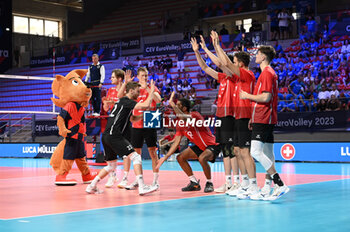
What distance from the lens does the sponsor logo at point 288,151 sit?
1778 centimetres

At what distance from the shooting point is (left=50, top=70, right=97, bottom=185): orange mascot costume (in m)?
11.1

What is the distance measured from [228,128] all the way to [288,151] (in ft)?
30.4

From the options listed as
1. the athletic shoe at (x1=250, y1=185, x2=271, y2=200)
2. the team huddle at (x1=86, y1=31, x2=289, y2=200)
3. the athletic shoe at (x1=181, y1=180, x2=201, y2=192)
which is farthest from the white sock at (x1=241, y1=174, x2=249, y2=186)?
the athletic shoe at (x1=181, y1=180, x2=201, y2=192)

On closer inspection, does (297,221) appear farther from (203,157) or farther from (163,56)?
(163,56)

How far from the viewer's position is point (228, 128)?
916cm

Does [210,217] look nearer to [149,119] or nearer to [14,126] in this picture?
[149,119]

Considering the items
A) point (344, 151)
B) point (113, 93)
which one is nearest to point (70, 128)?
point (113, 93)

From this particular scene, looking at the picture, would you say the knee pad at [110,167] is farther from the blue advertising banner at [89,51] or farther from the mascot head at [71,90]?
the blue advertising banner at [89,51]

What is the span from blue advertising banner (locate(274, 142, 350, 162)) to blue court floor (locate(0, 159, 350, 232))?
8.44m

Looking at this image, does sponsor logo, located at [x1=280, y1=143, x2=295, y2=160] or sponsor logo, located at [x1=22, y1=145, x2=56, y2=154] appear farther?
sponsor logo, located at [x1=22, y1=145, x2=56, y2=154]

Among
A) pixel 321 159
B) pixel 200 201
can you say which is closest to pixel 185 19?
pixel 321 159

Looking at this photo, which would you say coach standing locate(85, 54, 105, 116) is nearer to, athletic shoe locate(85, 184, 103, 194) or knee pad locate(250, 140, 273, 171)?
athletic shoe locate(85, 184, 103, 194)

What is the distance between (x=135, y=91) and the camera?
9234mm

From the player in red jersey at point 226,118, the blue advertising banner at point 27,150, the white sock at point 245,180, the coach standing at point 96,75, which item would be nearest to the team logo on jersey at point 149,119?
the player in red jersey at point 226,118
